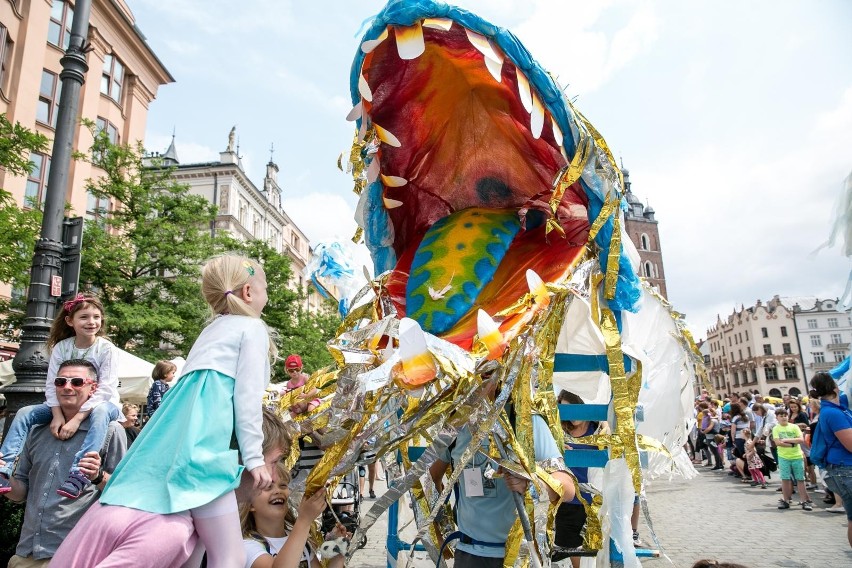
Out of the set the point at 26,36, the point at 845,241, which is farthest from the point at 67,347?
the point at 26,36

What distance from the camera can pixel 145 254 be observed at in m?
15.4

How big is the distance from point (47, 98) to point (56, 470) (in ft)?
67.6

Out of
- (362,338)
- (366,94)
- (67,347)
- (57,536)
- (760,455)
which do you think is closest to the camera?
(362,338)

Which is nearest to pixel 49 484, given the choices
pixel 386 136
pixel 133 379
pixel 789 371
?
pixel 386 136

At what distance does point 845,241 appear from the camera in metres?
3.66

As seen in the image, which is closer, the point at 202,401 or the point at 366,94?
the point at 202,401

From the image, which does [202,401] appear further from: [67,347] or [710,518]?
[710,518]

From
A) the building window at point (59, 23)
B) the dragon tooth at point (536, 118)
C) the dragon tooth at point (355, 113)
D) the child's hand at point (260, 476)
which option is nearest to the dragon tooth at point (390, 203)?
the dragon tooth at point (355, 113)

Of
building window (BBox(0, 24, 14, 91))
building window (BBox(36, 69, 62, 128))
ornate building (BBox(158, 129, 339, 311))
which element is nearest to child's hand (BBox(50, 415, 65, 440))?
building window (BBox(0, 24, 14, 91))

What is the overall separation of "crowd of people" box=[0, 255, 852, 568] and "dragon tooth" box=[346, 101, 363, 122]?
2.60ft

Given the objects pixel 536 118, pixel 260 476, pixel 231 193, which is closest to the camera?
pixel 260 476

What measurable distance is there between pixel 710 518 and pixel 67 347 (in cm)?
768

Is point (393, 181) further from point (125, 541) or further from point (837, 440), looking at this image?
point (837, 440)

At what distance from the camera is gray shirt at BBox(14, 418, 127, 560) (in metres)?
2.69
